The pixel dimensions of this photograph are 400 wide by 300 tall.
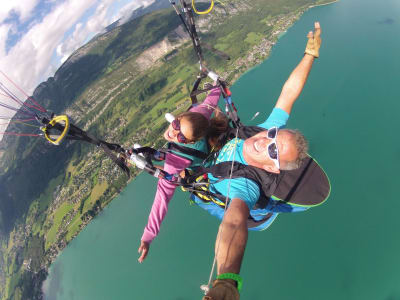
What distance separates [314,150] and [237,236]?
26497 millimetres

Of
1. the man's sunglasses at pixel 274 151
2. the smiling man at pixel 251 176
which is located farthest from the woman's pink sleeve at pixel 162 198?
the man's sunglasses at pixel 274 151

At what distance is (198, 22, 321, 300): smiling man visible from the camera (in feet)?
3.71

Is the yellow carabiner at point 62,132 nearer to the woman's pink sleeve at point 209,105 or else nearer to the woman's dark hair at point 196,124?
the woman's dark hair at point 196,124

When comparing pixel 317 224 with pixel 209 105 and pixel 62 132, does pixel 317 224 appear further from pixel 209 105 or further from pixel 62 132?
pixel 62 132

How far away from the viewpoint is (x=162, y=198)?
212cm

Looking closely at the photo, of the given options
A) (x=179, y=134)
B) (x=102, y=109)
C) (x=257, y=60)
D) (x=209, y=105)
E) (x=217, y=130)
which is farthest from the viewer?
(x=102, y=109)

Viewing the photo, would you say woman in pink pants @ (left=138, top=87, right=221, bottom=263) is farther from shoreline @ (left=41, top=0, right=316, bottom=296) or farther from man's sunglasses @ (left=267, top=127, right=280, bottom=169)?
shoreline @ (left=41, top=0, right=316, bottom=296)

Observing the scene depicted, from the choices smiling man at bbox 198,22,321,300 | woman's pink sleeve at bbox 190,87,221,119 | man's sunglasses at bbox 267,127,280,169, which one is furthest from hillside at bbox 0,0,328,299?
man's sunglasses at bbox 267,127,280,169

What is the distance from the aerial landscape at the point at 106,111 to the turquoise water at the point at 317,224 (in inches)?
37.7

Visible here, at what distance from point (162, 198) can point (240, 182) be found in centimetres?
87

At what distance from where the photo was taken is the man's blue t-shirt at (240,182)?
1581 mm

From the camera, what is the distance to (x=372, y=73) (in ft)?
97.5

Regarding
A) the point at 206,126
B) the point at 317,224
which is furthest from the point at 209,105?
the point at 317,224

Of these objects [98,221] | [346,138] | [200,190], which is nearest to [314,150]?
[346,138]
